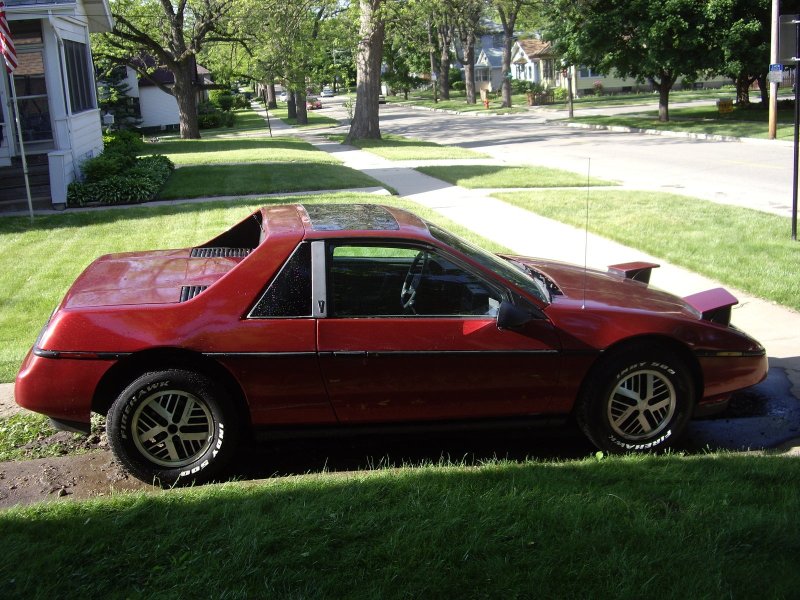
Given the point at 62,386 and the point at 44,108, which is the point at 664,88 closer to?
the point at 44,108

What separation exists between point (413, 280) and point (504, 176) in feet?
48.0

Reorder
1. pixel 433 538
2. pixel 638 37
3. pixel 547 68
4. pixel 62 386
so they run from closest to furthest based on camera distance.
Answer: pixel 433 538, pixel 62 386, pixel 638 37, pixel 547 68

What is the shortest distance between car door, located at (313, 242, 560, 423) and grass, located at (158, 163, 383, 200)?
12.8 meters

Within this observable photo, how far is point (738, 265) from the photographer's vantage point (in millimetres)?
9805

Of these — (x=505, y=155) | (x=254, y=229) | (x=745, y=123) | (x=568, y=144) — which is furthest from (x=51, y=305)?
(x=745, y=123)

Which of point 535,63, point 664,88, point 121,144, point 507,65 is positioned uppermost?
point 535,63

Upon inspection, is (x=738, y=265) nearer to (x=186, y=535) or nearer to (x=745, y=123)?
(x=186, y=535)

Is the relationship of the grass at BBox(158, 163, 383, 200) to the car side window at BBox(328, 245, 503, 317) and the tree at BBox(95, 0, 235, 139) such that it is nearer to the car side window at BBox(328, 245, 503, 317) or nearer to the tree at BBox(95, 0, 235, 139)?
the car side window at BBox(328, 245, 503, 317)

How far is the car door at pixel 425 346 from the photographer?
480 centimetres

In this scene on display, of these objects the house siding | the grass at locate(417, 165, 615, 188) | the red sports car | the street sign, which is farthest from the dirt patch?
the house siding

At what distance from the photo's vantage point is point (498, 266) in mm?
5355

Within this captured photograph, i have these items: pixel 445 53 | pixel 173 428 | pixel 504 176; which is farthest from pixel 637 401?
pixel 445 53

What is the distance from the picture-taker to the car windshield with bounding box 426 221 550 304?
514cm

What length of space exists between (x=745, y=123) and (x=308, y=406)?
33035mm
